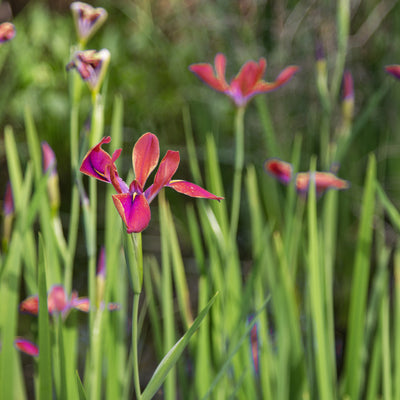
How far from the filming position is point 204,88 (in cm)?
192

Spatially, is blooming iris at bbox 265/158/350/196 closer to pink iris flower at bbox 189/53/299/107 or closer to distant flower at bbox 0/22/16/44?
pink iris flower at bbox 189/53/299/107

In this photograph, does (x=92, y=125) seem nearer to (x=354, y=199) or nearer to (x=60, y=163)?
(x=354, y=199)

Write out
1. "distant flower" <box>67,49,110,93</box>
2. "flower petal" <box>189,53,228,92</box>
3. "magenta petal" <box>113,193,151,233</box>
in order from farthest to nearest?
1. "flower petal" <box>189,53,228,92</box>
2. "distant flower" <box>67,49,110,93</box>
3. "magenta petal" <box>113,193,151,233</box>

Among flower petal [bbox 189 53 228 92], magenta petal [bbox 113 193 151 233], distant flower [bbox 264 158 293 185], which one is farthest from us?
distant flower [bbox 264 158 293 185]

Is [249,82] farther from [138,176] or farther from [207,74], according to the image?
[138,176]

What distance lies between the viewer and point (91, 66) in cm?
53

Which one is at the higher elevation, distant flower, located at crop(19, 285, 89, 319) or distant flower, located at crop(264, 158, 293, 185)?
distant flower, located at crop(264, 158, 293, 185)

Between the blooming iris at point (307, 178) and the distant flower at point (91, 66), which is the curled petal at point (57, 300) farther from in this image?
the blooming iris at point (307, 178)

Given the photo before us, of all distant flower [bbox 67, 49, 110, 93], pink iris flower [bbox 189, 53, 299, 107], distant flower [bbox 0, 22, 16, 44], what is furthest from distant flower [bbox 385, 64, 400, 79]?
distant flower [bbox 0, 22, 16, 44]

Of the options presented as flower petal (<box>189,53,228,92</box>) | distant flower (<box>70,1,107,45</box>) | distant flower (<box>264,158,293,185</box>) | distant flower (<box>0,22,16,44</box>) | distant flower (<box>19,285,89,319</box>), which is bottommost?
distant flower (<box>19,285,89,319</box>)

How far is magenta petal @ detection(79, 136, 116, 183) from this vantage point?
1.10 ft

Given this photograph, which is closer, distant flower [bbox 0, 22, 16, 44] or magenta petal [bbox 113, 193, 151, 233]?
magenta petal [bbox 113, 193, 151, 233]

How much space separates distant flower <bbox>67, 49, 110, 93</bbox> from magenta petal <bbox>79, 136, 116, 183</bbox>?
207mm

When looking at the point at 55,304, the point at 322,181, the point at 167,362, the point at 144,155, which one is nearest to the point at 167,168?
the point at 144,155
